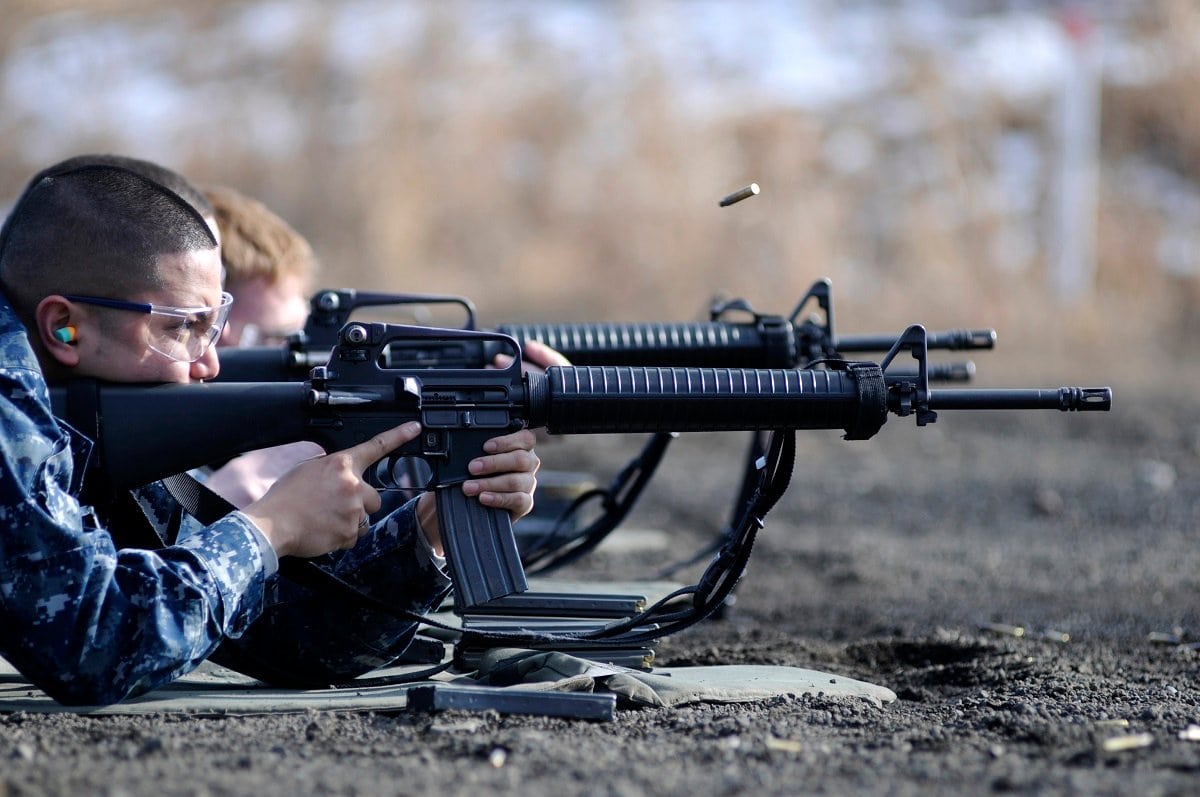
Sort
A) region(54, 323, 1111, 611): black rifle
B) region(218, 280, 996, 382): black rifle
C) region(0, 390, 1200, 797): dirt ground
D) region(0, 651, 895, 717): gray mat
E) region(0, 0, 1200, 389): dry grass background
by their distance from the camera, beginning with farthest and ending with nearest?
1. region(0, 0, 1200, 389): dry grass background
2. region(218, 280, 996, 382): black rifle
3. region(0, 651, 895, 717): gray mat
4. region(54, 323, 1111, 611): black rifle
5. region(0, 390, 1200, 797): dirt ground

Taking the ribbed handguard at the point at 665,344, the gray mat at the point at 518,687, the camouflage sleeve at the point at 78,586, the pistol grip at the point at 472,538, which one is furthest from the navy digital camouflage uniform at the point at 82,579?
the ribbed handguard at the point at 665,344

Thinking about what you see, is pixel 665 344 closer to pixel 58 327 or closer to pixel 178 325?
pixel 178 325

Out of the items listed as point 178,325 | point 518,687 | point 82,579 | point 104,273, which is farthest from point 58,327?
point 518,687

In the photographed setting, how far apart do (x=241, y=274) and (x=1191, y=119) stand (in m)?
17.2

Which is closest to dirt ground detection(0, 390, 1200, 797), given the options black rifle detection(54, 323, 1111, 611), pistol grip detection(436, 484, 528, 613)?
pistol grip detection(436, 484, 528, 613)

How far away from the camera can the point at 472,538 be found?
3.48 metres

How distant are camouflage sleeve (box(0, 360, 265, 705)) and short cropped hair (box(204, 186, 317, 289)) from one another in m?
2.41

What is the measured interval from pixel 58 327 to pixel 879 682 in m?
2.76

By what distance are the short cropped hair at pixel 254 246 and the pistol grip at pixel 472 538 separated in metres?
2.28

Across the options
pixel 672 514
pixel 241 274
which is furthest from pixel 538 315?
pixel 241 274

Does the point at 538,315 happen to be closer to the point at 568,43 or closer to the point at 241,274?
the point at 568,43

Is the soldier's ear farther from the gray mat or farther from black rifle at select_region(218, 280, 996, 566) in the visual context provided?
black rifle at select_region(218, 280, 996, 566)

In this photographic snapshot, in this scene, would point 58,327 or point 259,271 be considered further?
point 259,271

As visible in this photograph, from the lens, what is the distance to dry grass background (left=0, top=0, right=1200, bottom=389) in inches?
640
